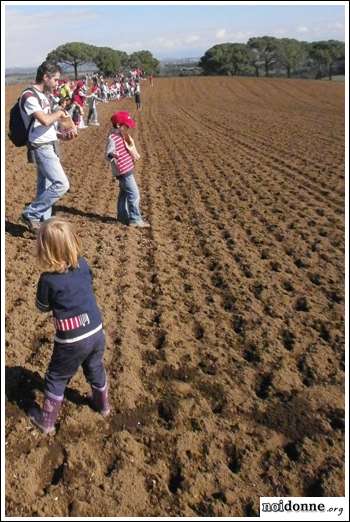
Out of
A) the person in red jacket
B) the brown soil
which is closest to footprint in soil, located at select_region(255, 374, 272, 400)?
the brown soil

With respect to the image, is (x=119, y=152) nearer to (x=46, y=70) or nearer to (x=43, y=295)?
(x=46, y=70)

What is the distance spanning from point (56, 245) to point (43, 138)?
10.1 ft

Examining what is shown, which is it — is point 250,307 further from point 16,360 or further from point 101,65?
point 101,65

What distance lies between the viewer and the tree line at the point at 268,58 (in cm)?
7594

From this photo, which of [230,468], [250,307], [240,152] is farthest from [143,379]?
[240,152]

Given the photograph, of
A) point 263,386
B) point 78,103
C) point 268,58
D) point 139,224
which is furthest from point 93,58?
point 263,386

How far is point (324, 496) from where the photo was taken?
296cm

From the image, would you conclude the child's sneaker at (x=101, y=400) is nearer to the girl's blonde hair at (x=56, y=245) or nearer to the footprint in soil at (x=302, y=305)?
the girl's blonde hair at (x=56, y=245)

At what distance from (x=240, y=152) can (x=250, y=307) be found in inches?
354

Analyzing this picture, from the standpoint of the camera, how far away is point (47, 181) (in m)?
6.14

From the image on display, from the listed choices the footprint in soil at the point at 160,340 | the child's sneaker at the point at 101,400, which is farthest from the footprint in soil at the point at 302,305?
the child's sneaker at the point at 101,400

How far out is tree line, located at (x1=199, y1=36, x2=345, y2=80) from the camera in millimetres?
75938

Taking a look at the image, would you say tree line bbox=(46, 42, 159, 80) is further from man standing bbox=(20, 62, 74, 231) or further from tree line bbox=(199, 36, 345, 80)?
man standing bbox=(20, 62, 74, 231)

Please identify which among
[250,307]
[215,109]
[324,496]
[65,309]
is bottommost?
[324,496]
